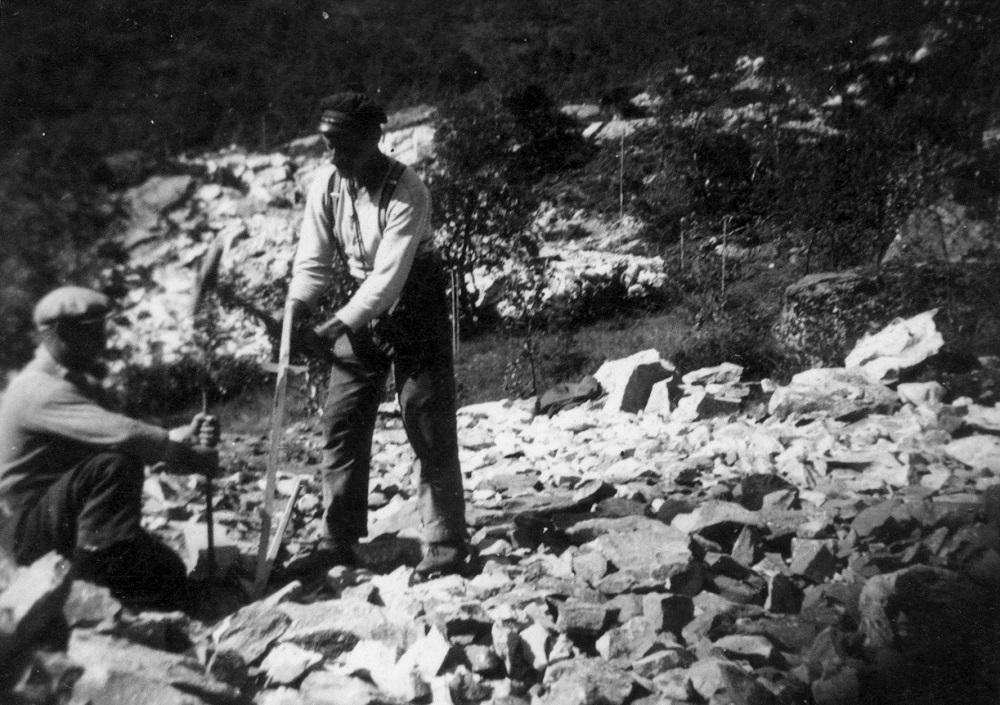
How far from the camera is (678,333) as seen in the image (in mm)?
4410

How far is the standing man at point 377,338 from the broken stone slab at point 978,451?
210 centimetres

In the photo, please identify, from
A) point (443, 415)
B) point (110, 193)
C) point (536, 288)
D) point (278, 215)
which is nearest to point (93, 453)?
point (110, 193)

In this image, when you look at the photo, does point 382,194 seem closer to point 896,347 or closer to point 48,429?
point 48,429

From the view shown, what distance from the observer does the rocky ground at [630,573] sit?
9.74 ft

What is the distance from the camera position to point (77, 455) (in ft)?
9.46

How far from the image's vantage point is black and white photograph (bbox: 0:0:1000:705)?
9.89ft

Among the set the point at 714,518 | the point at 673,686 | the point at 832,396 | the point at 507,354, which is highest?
the point at 507,354

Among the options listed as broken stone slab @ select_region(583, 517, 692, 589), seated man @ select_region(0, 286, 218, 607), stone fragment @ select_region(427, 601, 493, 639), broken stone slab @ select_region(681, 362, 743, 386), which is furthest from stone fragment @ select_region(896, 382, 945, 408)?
seated man @ select_region(0, 286, 218, 607)

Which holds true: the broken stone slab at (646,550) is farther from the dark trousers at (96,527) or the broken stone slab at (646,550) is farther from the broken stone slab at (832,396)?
the dark trousers at (96,527)

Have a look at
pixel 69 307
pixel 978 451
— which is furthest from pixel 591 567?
pixel 69 307

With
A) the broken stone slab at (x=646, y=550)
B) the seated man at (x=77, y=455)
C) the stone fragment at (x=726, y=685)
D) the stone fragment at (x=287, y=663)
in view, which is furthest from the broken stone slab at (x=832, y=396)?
the seated man at (x=77, y=455)

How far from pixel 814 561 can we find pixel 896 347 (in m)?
A: 1.10

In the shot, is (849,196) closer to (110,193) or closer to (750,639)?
(750,639)

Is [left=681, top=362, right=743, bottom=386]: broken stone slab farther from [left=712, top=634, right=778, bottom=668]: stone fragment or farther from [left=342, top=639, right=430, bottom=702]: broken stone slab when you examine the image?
[left=342, top=639, right=430, bottom=702]: broken stone slab
